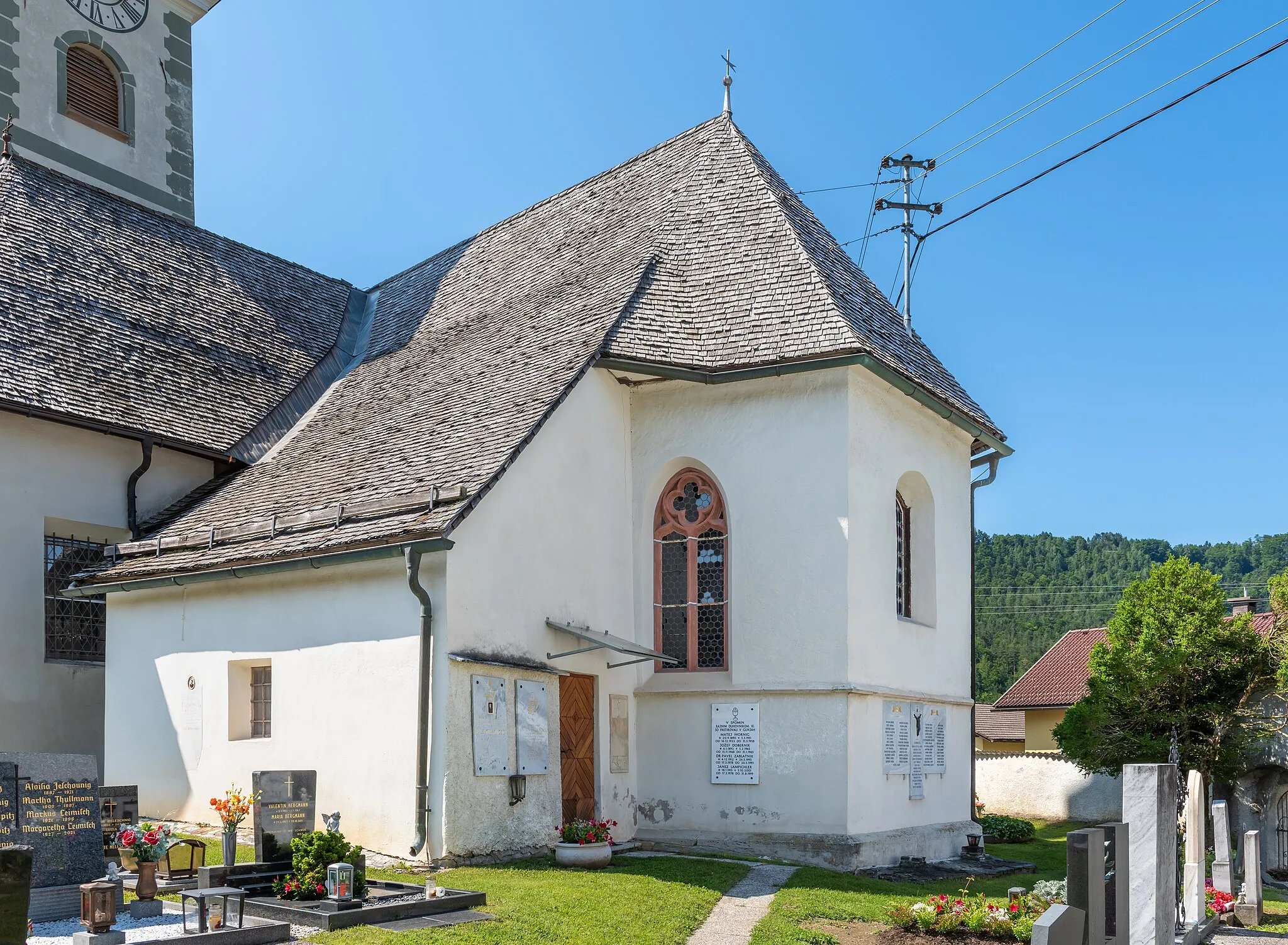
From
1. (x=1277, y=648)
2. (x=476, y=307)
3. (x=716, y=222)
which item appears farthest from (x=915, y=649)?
(x=1277, y=648)

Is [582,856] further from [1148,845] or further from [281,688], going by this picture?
[1148,845]

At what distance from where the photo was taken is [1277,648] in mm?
26219

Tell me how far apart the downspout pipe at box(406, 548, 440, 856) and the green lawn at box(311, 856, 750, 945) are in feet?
2.05

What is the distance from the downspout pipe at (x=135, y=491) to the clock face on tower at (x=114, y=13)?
12953mm

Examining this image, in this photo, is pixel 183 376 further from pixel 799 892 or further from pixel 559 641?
pixel 799 892

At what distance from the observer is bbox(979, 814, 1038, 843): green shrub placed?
2644cm

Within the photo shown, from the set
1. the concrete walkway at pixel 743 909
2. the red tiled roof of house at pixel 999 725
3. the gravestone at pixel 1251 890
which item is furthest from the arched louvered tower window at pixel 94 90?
the red tiled roof of house at pixel 999 725

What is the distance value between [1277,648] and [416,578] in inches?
767

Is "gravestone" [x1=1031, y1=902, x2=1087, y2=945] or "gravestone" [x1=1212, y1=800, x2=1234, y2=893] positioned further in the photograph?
"gravestone" [x1=1212, y1=800, x2=1234, y2=893]

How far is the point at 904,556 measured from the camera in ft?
65.3

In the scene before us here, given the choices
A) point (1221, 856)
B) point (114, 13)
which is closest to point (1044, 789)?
point (1221, 856)

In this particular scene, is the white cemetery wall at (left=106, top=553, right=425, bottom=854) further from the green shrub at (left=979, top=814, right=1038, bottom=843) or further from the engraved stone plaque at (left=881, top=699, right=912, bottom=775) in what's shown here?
the green shrub at (left=979, top=814, right=1038, bottom=843)

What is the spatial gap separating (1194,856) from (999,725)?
3370cm

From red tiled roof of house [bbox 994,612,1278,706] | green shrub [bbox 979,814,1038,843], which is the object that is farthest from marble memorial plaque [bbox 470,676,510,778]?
red tiled roof of house [bbox 994,612,1278,706]
